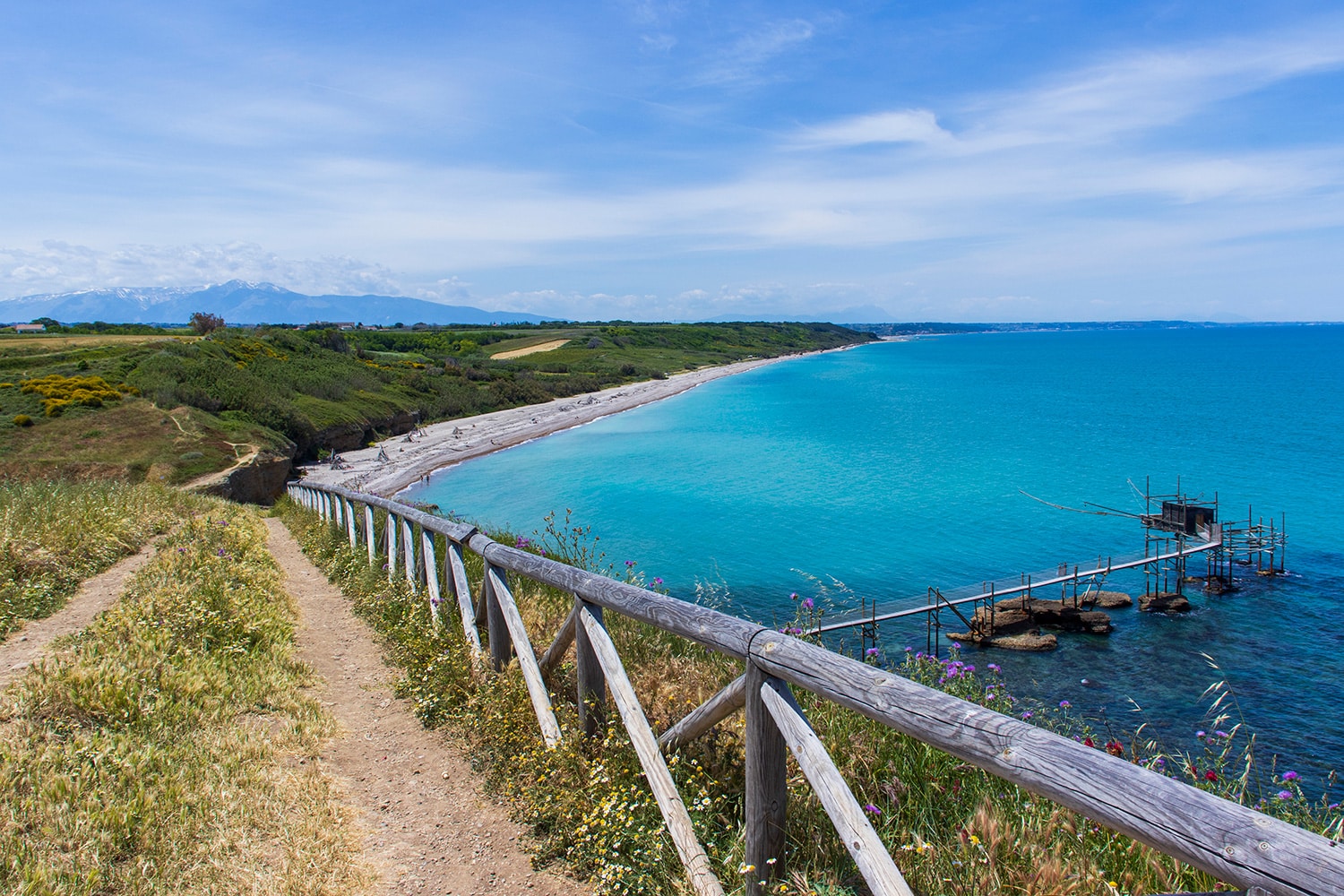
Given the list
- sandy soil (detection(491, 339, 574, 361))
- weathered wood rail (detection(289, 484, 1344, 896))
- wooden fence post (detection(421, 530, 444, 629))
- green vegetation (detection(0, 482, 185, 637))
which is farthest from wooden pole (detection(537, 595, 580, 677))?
sandy soil (detection(491, 339, 574, 361))

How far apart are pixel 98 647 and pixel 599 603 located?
175 inches

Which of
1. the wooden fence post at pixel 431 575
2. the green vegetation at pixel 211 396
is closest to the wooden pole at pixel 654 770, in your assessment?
the wooden fence post at pixel 431 575

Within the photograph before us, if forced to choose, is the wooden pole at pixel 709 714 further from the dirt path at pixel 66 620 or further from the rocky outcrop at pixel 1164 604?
the rocky outcrop at pixel 1164 604

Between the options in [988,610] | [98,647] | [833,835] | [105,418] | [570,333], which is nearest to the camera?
[833,835]

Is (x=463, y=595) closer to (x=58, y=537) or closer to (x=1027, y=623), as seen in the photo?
(x=58, y=537)

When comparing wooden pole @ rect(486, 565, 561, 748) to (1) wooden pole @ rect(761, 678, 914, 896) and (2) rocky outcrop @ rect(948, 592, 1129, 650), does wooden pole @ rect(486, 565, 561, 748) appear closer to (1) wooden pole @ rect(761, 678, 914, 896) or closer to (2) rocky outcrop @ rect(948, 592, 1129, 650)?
(1) wooden pole @ rect(761, 678, 914, 896)

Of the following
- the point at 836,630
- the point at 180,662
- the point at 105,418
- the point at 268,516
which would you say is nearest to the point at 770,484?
the point at 836,630

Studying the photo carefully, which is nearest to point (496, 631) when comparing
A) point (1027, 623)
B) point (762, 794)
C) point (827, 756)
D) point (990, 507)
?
point (762, 794)

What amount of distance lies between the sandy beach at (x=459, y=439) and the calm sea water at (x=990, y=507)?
6.58 ft

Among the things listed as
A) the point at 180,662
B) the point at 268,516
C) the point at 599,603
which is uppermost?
the point at 599,603

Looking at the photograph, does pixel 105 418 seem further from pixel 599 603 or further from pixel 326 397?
pixel 599 603

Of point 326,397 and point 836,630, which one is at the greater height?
point 326,397

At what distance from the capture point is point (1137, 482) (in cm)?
4631

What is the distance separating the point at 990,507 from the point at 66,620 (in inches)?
1608
